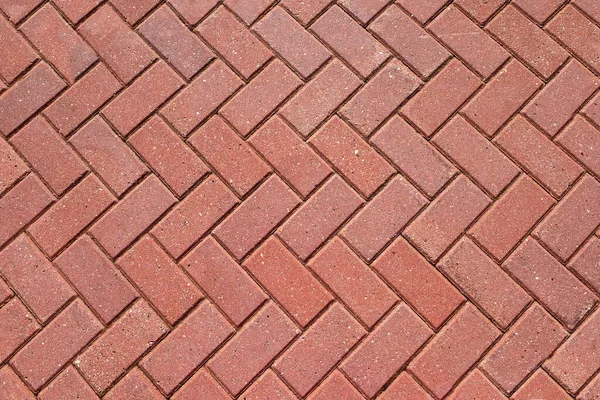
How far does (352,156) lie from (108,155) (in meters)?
1.01

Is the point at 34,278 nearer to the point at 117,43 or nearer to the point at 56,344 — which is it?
the point at 56,344

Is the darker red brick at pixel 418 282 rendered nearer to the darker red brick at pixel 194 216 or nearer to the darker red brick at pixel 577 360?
the darker red brick at pixel 577 360

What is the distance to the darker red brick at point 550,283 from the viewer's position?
2.50 metres

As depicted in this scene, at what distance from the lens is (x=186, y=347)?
8.09ft

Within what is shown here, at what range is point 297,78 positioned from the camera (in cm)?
280

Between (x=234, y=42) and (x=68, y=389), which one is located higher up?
(x=234, y=42)

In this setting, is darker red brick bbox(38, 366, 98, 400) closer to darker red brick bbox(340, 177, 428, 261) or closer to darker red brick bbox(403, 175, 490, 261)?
darker red brick bbox(340, 177, 428, 261)

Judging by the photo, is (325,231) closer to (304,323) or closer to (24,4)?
(304,323)

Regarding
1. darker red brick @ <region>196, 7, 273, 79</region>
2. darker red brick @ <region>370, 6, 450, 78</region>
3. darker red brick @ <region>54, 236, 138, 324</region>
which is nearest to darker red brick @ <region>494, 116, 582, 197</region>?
darker red brick @ <region>370, 6, 450, 78</region>

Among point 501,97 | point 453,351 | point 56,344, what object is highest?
point 56,344

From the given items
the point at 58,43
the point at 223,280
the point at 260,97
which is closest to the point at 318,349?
the point at 223,280

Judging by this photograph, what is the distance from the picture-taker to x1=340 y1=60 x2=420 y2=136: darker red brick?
274 cm

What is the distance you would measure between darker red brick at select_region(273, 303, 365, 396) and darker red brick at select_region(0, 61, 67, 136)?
58.3 inches

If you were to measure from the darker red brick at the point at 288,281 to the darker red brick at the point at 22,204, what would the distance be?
0.88m
